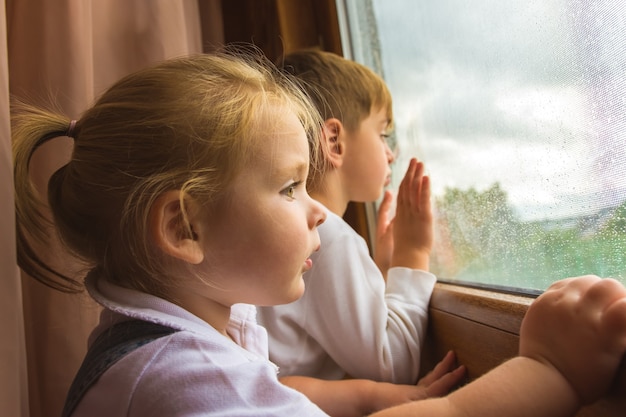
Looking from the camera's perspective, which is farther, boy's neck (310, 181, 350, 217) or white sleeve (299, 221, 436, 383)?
boy's neck (310, 181, 350, 217)

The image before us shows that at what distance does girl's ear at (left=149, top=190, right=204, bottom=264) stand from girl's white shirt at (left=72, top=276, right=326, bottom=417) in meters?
0.06

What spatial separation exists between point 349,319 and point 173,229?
33cm

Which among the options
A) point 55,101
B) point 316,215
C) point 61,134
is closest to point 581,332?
point 316,215

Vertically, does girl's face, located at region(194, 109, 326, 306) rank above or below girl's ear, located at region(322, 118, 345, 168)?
below

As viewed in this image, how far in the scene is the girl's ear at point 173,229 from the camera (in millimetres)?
602

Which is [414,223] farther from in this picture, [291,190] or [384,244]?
[291,190]

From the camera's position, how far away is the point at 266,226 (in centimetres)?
63

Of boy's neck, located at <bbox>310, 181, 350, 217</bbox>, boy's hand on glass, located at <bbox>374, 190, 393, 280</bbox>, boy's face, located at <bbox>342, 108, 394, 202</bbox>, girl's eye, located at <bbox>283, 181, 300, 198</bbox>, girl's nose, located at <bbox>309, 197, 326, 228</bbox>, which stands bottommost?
boy's hand on glass, located at <bbox>374, 190, 393, 280</bbox>

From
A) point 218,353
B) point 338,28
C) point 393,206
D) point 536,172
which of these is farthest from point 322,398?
point 338,28

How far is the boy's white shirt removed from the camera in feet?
2.77

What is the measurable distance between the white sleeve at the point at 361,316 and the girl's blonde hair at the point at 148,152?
0.28 meters

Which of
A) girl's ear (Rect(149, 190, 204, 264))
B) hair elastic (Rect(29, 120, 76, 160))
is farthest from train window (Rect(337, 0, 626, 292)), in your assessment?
hair elastic (Rect(29, 120, 76, 160))

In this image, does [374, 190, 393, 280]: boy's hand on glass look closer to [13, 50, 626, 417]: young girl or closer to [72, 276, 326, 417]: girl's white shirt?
[13, 50, 626, 417]: young girl

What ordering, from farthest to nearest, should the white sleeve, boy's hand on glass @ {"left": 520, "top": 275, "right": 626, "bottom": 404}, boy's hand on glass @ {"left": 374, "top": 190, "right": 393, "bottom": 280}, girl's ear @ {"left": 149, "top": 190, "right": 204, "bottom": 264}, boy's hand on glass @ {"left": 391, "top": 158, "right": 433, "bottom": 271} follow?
boy's hand on glass @ {"left": 374, "top": 190, "right": 393, "bottom": 280} < boy's hand on glass @ {"left": 391, "top": 158, "right": 433, "bottom": 271} < the white sleeve < girl's ear @ {"left": 149, "top": 190, "right": 204, "bottom": 264} < boy's hand on glass @ {"left": 520, "top": 275, "right": 626, "bottom": 404}
